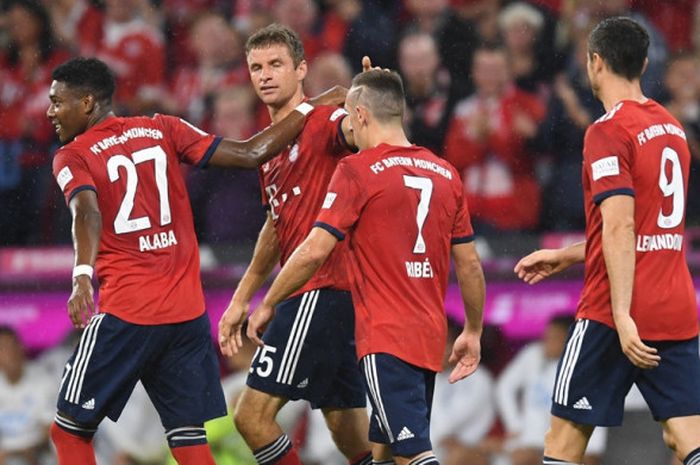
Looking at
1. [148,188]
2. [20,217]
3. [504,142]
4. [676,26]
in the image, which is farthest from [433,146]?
[148,188]

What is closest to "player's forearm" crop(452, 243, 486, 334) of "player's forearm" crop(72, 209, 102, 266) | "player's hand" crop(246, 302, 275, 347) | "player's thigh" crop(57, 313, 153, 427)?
"player's hand" crop(246, 302, 275, 347)

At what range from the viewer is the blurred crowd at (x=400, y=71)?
30.7 ft

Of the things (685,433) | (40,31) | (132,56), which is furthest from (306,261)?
(40,31)

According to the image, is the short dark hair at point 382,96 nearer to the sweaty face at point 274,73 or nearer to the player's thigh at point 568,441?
the sweaty face at point 274,73

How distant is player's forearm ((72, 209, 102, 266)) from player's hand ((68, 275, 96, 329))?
0.10 metres

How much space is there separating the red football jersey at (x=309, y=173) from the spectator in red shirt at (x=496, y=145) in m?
3.10

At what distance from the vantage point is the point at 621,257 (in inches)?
208

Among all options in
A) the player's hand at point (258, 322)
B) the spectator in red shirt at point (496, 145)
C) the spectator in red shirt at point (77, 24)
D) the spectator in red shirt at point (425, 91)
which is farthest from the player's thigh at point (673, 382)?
the spectator in red shirt at point (77, 24)

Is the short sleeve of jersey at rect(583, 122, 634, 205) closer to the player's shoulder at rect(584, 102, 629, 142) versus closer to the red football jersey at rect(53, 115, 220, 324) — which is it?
the player's shoulder at rect(584, 102, 629, 142)

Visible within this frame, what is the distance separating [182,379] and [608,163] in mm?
2132

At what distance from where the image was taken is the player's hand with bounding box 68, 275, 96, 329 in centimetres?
544

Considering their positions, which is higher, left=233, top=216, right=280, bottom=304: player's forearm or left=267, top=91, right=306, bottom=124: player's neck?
left=267, top=91, right=306, bottom=124: player's neck

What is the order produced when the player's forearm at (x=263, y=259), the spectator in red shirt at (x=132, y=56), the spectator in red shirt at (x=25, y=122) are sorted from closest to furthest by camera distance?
the player's forearm at (x=263, y=259) → the spectator in red shirt at (x=25, y=122) → the spectator in red shirt at (x=132, y=56)

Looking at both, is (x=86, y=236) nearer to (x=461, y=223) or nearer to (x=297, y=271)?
(x=297, y=271)
